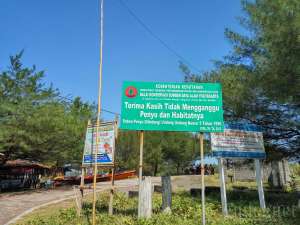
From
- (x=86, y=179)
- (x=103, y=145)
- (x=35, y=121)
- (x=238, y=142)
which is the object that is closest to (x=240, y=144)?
(x=238, y=142)

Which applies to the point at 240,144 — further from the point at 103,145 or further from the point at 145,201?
the point at 103,145

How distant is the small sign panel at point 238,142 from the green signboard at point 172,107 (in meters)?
1.47

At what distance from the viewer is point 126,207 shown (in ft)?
33.2

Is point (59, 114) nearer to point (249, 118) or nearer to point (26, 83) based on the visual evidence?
point (26, 83)

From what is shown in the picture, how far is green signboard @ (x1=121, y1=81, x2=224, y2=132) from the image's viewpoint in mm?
7980

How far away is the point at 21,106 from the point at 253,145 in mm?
11896

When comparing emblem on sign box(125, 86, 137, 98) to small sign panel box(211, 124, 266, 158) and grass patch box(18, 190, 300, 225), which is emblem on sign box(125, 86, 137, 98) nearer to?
small sign panel box(211, 124, 266, 158)

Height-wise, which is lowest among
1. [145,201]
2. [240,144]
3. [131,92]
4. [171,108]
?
[145,201]

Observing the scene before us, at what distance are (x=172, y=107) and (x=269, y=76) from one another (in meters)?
3.04

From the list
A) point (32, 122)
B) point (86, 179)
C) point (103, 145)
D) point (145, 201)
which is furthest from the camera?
point (86, 179)

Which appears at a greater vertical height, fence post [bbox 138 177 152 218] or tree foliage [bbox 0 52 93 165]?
Result: tree foliage [bbox 0 52 93 165]

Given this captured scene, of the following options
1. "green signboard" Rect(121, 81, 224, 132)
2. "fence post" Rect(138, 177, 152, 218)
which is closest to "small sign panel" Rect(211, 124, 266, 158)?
"green signboard" Rect(121, 81, 224, 132)

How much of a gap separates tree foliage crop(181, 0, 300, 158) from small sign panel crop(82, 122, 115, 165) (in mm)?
3823

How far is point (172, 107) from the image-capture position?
8.08 metres
